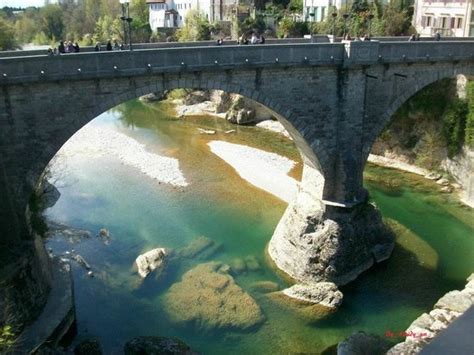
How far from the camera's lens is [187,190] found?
30984mm

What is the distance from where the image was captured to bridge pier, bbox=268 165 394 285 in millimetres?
20891

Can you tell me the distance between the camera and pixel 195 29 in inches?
2490

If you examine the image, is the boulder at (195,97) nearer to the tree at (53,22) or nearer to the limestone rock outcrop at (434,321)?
the limestone rock outcrop at (434,321)

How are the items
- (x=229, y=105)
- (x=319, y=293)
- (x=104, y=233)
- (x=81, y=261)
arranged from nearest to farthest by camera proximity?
1. (x=319, y=293)
2. (x=81, y=261)
3. (x=104, y=233)
4. (x=229, y=105)

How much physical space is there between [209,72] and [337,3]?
40.3m

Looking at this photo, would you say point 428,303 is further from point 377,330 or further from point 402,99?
point 402,99

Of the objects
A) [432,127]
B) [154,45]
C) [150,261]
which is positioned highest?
[154,45]

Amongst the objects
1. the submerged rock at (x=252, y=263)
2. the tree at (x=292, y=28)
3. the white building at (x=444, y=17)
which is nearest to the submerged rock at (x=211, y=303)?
the submerged rock at (x=252, y=263)

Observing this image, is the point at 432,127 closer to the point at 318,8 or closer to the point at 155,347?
the point at 155,347

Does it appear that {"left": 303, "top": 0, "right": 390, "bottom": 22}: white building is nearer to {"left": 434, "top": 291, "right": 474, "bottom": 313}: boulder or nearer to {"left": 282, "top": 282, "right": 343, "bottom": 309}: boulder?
{"left": 282, "top": 282, "right": 343, "bottom": 309}: boulder

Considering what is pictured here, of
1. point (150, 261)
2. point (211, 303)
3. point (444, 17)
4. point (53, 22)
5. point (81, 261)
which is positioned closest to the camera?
point (211, 303)

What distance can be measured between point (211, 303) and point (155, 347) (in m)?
4.08

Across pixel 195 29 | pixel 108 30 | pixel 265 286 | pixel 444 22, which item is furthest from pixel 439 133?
pixel 108 30

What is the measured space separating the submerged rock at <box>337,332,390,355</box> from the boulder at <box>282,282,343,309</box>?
10.4ft
